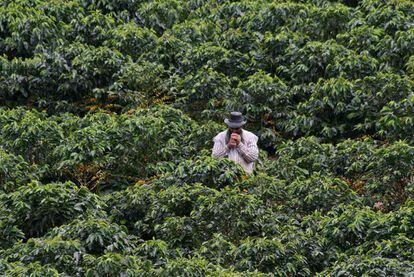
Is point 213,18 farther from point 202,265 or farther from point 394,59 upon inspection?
point 202,265

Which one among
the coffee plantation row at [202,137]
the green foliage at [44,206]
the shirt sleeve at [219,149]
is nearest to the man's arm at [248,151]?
the shirt sleeve at [219,149]

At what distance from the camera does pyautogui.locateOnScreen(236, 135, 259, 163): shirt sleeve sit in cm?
2402

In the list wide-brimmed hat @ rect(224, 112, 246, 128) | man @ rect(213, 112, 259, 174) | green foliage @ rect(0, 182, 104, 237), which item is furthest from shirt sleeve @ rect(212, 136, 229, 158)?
green foliage @ rect(0, 182, 104, 237)

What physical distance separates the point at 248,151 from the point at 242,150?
10 cm

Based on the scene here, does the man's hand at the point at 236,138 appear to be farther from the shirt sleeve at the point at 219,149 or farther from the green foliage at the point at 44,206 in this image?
the green foliage at the point at 44,206

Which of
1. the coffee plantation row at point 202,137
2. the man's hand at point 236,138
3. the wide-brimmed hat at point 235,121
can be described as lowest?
the coffee plantation row at point 202,137

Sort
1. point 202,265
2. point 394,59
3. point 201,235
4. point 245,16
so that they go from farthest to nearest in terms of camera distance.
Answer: point 245,16
point 394,59
point 201,235
point 202,265

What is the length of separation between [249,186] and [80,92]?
6062mm

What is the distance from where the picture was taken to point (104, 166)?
2473 centimetres

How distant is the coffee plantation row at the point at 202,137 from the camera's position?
69.5 feet

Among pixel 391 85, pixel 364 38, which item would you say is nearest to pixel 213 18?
pixel 364 38

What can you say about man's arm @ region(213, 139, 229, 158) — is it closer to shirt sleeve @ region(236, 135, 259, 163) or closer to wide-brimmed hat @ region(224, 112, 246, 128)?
shirt sleeve @ region(236, 135, 259, 163)

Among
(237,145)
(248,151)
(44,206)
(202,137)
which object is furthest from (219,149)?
(44,206)

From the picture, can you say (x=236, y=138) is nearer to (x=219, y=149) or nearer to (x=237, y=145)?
(x=237, y=145)
